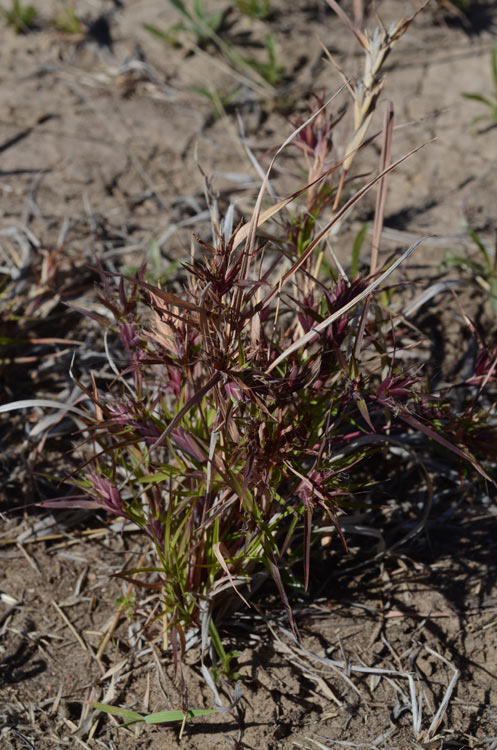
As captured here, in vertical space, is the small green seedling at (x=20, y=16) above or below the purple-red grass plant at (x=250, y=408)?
above

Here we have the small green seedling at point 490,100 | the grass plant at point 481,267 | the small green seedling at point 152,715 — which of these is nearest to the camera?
the small green seedling at point 152,715

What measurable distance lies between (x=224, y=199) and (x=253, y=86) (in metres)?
0.76

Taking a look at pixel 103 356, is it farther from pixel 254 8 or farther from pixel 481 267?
pixel 254 8

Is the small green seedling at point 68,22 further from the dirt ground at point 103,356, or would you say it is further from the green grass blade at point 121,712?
the green grass blade at point 121,712

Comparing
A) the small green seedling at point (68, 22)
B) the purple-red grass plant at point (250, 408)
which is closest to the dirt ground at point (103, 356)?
the small green seedling at point (68, 22)

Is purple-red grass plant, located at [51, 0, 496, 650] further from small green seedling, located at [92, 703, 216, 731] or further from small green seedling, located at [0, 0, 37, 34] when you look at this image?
small green seedling, located at [0, 0, 37, 34]

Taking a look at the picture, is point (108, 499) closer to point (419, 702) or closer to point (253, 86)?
point (419, 702)

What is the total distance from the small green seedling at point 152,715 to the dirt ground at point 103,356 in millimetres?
55

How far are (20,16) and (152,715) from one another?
3217 millimetres

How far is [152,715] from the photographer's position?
1435 millimetres

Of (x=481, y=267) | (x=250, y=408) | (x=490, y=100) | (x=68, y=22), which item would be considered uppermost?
(x=68, y=22)

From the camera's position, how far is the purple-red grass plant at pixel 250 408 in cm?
123

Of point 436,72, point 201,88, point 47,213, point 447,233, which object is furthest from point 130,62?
point 447,233

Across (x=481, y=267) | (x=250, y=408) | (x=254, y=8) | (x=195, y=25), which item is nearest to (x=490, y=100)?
(x=481, y=267)
